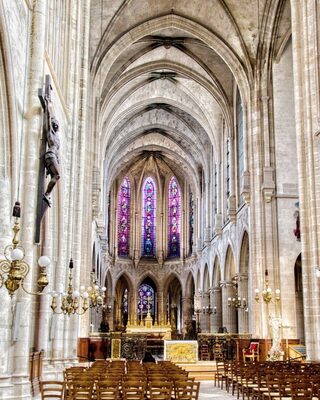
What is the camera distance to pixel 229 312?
1438 inches

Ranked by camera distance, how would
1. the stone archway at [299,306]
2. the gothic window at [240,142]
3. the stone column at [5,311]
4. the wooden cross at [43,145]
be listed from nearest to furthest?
the stone column at [5,311] < the wooden cross at [43,145] < the stone archway at [299,306] < the gothic window at [240,142]

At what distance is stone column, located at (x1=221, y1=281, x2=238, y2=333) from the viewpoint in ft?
117

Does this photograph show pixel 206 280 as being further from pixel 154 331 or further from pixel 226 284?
pixel 226 284

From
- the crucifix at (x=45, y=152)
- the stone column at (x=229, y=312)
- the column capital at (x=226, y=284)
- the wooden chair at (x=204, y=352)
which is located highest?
the crucifix at (x=45, y=152)

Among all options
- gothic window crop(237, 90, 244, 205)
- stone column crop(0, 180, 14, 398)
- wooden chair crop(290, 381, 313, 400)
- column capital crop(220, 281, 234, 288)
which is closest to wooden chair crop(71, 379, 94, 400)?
stone column crop(0, 180, 14, 398)

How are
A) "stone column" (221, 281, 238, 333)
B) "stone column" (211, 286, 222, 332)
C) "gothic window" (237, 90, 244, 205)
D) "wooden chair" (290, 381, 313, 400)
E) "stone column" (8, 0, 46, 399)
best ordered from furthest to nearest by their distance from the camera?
"stone column" (211, 286, 222, 332), "stone column" (221, 281, 238, 333), "gothic window" (237, 90, 244, 205), "stone column" (8, 0, 46, 399), "wooden chair" (290, 381, 313, 400)

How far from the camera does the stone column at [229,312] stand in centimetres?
3577

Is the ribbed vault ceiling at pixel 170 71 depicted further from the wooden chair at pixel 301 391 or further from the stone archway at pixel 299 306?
the wooden chair at pixel 301 391

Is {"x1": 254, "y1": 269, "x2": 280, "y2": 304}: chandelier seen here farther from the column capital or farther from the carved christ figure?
the carved christ figure

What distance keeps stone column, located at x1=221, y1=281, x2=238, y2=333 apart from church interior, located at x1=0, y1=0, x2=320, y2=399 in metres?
0.15

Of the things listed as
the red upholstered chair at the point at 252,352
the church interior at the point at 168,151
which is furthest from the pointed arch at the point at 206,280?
the red upholstered chair at the point at 252,352

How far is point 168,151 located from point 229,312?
17.8m

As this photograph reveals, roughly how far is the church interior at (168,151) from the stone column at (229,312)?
154mm

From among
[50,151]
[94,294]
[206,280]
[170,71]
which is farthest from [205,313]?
[50,151]
